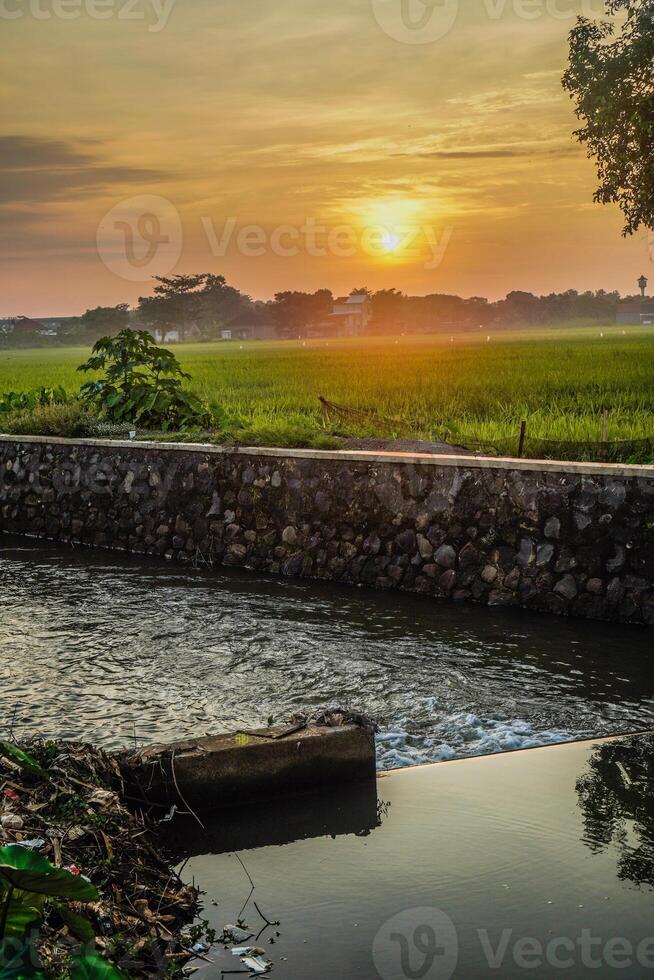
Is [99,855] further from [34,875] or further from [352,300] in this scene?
[352,300]

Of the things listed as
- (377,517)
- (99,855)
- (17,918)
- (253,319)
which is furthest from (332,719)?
(253,319)

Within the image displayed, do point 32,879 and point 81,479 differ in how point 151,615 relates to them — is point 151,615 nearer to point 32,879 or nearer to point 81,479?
point 81,479

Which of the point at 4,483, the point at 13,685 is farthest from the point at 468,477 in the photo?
the point at 4,483

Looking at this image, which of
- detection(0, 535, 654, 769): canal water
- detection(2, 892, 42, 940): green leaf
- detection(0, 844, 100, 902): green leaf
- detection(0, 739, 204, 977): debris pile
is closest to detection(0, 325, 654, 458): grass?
detection(0, 535, 654, 769): canal water

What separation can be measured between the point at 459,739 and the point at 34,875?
12.2ft

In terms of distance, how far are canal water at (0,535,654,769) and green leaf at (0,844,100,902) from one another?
3.21 meters

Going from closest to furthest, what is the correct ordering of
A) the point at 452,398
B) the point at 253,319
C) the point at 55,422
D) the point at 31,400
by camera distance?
the point at 55,422
the point at 31,400
the point at 452,398
the point at 253,319

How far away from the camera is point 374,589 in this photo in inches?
391

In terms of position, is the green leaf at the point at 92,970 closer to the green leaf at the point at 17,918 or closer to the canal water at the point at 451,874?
the green leaf at the point at 17,918

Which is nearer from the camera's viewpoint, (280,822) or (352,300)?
(280,822)

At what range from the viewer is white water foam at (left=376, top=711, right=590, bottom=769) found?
228 inches

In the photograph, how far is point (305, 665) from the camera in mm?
7578

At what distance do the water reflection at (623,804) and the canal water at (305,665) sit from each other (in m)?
0.51

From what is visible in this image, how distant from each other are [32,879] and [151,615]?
6.46m
